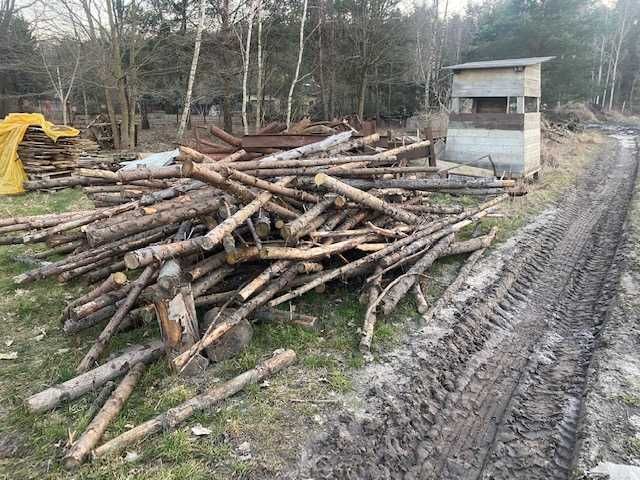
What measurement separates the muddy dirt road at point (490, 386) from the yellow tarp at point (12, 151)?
14.2 meters

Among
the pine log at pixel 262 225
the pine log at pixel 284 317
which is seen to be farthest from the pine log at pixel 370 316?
the pine log at pixel 262 225

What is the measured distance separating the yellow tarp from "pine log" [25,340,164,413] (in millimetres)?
12107

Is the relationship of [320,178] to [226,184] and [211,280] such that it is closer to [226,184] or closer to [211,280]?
[226,184]

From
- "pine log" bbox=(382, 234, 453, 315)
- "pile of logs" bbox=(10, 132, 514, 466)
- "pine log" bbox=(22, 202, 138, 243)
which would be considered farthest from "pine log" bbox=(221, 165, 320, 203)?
"pine log" bbox=(22, 202, 138, 243)

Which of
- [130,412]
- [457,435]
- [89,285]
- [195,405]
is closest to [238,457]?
[195,405]

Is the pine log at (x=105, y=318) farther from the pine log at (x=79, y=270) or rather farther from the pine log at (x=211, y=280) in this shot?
the pine log at (x=79, y=270)

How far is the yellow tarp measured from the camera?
1443 centimetres

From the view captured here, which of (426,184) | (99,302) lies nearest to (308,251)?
(99,302)

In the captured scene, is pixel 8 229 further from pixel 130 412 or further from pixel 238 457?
pixel 238 457

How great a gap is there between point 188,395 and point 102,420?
31.4 inches

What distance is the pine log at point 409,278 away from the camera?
622cm

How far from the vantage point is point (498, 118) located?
14.9 metres

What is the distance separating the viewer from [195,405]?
4355mm

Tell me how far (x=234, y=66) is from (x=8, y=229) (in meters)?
16.2
